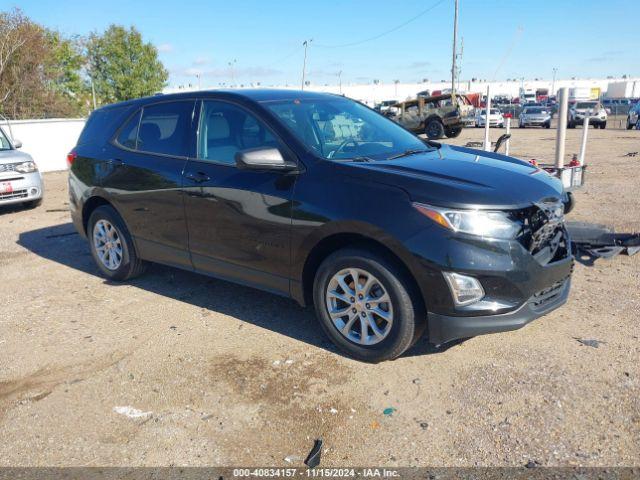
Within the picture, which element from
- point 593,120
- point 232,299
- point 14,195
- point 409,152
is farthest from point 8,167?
point 593,120

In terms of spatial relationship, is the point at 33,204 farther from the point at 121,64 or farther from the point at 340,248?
the point at 121,64

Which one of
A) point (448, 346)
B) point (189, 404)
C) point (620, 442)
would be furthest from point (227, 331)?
point (620, 442)

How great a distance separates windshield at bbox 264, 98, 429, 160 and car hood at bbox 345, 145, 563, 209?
29 cm

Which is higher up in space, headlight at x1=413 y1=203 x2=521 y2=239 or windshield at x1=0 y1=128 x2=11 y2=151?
windshield at x1=0 y1=128 x2=11 y2=151

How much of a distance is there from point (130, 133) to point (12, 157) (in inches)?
221

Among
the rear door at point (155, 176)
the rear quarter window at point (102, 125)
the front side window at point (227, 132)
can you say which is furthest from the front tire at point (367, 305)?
the rear quarter window at point (102, 125)

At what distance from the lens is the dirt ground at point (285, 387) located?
9.45 ft

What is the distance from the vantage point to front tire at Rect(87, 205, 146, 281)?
5375 mm

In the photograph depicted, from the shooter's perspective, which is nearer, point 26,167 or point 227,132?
point 227,132

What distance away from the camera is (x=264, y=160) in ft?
12.4

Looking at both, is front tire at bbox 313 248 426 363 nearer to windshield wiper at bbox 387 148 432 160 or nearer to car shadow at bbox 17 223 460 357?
car shadow at bbox 17 223 460 357

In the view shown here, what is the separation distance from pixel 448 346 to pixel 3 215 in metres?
8.94

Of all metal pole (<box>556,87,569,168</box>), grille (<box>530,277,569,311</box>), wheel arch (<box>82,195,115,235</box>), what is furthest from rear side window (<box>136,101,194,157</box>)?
metal pole (<box>556,87,569,168</box>)

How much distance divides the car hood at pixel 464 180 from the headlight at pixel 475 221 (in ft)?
0.14
